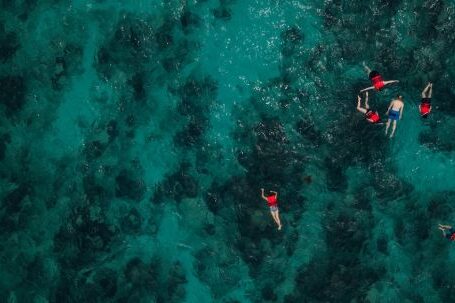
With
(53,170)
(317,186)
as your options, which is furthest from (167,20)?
(317,186)

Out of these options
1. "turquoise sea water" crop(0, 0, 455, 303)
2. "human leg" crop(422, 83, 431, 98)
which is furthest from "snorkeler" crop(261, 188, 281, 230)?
"human leg" crop(422, 83, 431, 98)

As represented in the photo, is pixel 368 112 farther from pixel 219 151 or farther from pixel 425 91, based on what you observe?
pixel 219 151

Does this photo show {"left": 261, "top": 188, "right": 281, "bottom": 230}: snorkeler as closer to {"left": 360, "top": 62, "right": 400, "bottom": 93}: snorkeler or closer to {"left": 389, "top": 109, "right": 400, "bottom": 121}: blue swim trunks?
Answer: {"left": 389, "top": 109, "right": 400, "bottom": 121}: blue swim trunks

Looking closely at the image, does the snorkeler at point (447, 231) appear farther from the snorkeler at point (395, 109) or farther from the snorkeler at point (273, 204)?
the snorkeler at point (273, 204)

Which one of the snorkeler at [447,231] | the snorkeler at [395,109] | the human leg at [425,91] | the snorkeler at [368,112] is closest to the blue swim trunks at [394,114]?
the snorkeler at [395,109]

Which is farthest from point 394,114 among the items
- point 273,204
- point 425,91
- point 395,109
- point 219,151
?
point 219,151
